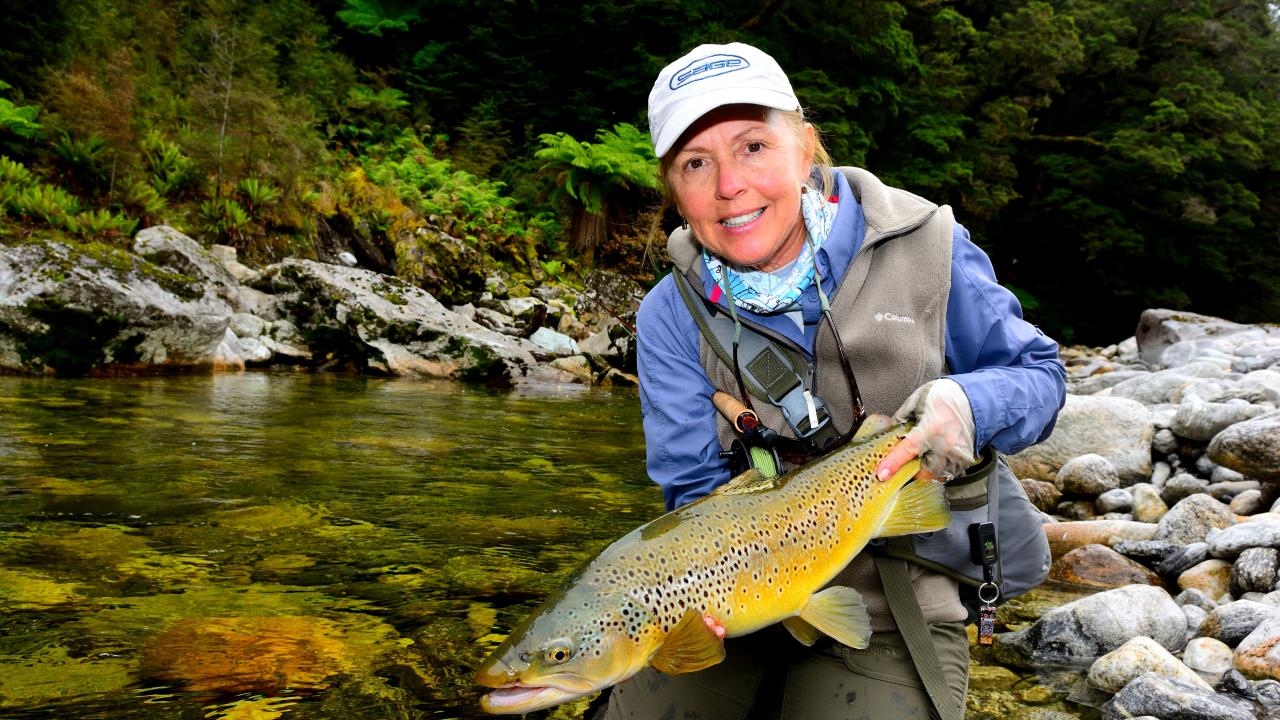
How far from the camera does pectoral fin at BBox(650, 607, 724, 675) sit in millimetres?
2072

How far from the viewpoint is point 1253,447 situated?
616cm

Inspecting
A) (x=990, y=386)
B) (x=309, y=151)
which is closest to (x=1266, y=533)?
(x=990, y=386)

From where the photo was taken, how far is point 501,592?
4.36 meters

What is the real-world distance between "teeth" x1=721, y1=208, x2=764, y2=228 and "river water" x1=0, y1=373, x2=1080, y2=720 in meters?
1.83

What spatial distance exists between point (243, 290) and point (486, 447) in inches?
316

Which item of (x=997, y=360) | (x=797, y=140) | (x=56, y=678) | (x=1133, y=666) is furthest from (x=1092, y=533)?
(x=56, y=678)

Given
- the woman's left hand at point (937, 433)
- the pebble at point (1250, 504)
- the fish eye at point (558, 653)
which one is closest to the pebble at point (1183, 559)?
the pebble at point (1250, 504)

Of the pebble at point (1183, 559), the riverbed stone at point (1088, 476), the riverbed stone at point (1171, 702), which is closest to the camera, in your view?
the riverbed stone at point (1171, 702)

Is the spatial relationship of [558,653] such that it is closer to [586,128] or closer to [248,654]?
[248,654]

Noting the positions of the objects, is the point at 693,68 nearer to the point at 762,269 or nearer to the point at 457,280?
the point at 762,269

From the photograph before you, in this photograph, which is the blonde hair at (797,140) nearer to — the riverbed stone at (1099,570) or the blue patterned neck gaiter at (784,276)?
the blue patterned neck gaiter at (784,276)

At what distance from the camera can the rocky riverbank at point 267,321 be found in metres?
10.3

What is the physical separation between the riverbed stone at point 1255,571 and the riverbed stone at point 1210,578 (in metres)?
0.08

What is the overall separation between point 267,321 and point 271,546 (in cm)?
1008
